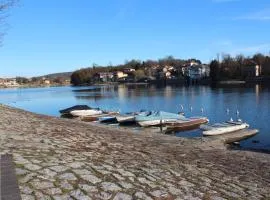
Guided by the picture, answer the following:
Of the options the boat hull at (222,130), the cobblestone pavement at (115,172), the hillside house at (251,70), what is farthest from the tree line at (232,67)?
the cobblestone pavement at (115,172)

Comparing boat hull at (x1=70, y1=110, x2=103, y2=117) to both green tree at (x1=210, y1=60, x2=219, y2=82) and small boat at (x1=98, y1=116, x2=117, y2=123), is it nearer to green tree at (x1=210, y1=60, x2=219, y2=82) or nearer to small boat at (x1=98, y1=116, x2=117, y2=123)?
small boat at (x1=98, y1=116, x2=117, y2=123)

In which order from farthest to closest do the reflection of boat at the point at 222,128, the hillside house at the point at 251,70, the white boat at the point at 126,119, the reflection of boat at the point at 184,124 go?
1. the hillside house at the point at 251,70
2. the white boat at the point at 126,119
3. the reflection of boat at the point at 184,124
4. the reflection of boat at the point at 222,128

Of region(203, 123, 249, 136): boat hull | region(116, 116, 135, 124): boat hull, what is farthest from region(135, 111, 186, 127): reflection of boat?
region(203, 123, 249, 136): boat hull

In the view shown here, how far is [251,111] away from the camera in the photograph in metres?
56.6

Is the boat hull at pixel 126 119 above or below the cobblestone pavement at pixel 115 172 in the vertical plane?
below

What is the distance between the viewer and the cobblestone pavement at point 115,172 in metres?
6.72

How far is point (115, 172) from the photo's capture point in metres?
7.93

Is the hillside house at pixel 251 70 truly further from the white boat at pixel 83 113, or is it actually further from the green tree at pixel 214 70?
the white boat at pixel 83 113

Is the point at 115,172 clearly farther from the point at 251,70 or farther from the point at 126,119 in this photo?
the point at 251,70

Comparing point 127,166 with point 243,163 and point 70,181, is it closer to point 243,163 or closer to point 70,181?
point 70,181

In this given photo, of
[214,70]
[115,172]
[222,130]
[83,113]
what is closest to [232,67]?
[214,70]

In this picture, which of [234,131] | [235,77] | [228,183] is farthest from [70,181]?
[235,77]

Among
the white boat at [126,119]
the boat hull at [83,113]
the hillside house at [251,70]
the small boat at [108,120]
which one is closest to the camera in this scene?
the white boat at [126,119]

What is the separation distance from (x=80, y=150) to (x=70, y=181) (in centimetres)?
294
